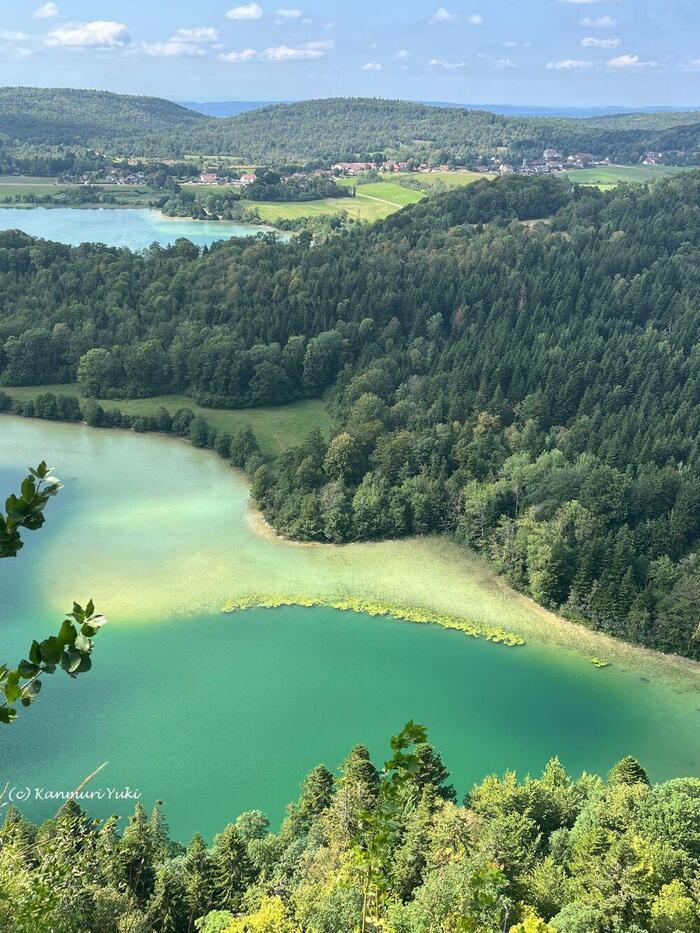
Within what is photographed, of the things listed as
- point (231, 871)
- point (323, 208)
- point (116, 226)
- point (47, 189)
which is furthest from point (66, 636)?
point (47, 189)

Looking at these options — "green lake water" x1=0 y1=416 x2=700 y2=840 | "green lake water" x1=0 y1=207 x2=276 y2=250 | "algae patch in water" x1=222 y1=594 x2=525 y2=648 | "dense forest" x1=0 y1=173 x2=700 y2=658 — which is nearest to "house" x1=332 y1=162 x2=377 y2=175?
"green lake water" x1=0 y1=207 x2=276 y2=250

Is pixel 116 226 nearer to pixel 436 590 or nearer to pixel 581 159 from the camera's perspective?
pixel 436 590

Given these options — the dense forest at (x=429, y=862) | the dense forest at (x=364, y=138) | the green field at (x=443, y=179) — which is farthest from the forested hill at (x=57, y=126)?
the dense forest at (x=429, y=862)

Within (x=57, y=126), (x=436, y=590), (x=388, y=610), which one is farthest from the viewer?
(x=57, y=126)

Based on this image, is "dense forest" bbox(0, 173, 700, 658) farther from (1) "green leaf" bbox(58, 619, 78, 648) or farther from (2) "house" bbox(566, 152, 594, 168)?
(2) "house" bbox(566, 152, 594, 168)

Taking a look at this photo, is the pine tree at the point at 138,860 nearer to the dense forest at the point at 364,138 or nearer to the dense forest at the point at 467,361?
the dense forest at the point at 467,361

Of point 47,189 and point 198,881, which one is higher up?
point 47,189
